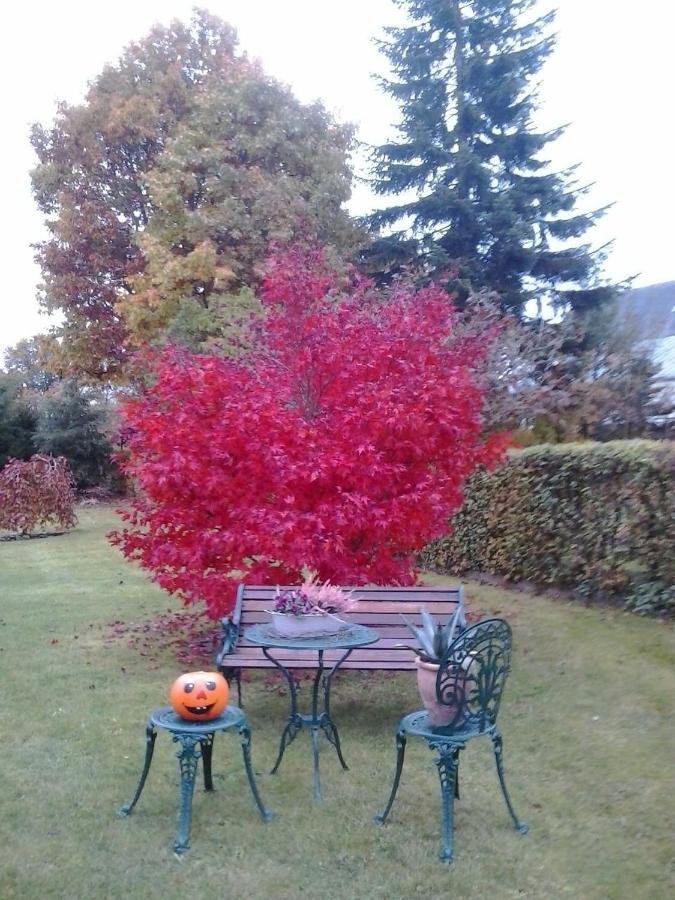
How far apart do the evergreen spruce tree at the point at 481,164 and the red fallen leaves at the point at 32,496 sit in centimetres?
879

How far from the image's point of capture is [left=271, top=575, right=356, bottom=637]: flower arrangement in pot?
4.33 metres

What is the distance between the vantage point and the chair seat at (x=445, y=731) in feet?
11.8

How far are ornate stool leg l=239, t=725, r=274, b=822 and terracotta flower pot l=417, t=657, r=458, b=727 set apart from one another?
33.5 inches

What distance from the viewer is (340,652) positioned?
544 cm

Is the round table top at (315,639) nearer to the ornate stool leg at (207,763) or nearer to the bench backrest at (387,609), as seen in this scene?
the ornate stool leg at (207,763)

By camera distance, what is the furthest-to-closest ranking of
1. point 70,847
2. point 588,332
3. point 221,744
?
1. point 588,332
2. point 221,744
3. point 70,847

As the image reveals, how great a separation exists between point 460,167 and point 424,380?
13534mm

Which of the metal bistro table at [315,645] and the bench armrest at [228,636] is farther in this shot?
the bench armrest at [228,636]

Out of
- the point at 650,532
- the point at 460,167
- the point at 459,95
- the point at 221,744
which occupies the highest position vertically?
the point at 459,95

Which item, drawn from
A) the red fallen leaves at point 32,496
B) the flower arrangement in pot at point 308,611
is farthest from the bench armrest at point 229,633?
the red fallen leaves at point 32,496

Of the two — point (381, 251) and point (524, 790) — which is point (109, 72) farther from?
point (524, 790)

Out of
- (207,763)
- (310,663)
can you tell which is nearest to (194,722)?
(207,763)

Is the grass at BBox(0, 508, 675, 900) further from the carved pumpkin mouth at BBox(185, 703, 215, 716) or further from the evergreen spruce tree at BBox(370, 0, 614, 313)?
the evergreen spruce tree at BBox(370, 0, 614, 313)

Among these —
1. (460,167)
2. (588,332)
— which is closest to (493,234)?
(460,167)
